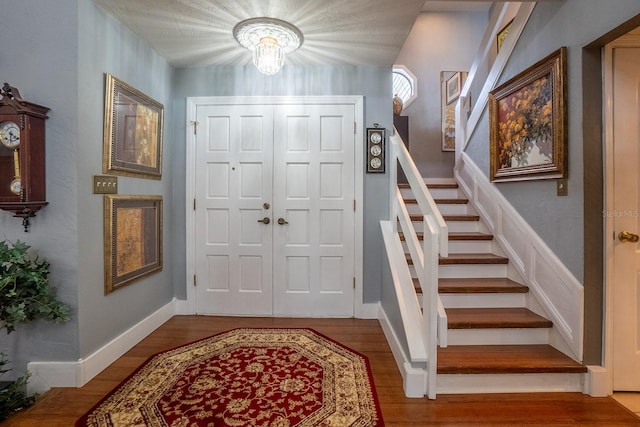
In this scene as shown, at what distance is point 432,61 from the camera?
190 inches

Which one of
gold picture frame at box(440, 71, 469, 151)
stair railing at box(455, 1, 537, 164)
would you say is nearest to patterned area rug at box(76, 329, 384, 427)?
stair railing at box(455, 1, 537, 164)

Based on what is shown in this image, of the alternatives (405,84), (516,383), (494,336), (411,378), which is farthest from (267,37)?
(405,84)

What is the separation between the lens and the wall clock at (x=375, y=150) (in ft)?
10.3

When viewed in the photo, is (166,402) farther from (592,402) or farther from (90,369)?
(592,402)

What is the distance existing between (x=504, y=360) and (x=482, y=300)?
0.52m

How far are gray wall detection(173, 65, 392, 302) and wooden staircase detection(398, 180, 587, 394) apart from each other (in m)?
0.56

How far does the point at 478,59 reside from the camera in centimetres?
366

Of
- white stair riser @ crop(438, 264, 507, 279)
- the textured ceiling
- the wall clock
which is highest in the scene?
the textured ceiling

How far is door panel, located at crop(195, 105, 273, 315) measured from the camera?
3.20 metres

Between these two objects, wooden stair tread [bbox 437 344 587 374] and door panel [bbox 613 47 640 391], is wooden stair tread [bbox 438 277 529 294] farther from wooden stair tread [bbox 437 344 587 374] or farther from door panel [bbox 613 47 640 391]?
door panel [bbox 613 47 640 391]

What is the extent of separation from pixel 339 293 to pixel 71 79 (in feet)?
8.73

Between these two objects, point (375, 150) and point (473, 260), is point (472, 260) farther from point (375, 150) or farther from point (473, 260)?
point (375, 150)

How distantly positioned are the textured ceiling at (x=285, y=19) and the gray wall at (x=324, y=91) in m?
0.16

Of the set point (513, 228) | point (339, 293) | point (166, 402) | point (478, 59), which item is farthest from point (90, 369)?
point (478, 59)
